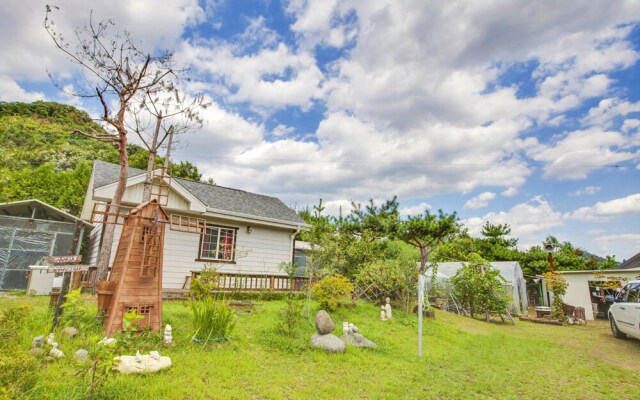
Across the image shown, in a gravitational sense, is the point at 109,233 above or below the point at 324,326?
above

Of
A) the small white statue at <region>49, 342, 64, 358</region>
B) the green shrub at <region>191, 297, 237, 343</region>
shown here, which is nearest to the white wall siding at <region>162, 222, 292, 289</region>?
the green shrub at <region>191, 297, 237, 343</region>

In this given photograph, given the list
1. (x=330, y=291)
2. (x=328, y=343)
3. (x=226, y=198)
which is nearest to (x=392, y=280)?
(x=330, y=291)

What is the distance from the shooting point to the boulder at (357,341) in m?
7.77

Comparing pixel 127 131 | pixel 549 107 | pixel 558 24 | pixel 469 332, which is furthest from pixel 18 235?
pixel 549 107

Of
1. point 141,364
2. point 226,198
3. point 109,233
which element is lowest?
point 141,364

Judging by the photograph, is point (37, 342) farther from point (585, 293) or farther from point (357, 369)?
point (585, 293)

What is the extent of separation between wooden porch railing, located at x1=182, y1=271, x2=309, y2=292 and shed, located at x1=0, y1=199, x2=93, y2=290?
20.6 ft

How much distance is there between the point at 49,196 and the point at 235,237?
15967 millimetres

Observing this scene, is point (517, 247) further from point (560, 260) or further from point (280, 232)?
point (280, 232)

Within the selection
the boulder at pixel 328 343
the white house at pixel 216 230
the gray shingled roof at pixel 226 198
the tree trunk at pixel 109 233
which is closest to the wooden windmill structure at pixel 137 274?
the boulder at pixel 328 343

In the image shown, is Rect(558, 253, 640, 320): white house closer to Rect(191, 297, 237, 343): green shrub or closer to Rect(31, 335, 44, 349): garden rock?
Rect(191, 297, 237, 343): green shrub

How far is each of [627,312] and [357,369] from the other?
10.1 m

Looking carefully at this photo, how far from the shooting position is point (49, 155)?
101 feet

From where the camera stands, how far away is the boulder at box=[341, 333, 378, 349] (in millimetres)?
7773
